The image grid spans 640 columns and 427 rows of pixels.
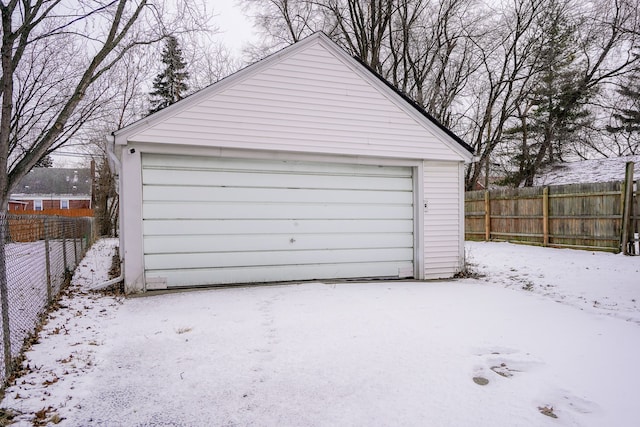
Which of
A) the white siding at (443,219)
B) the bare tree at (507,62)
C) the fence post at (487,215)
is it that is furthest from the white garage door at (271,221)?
the bare tree at (507,62)

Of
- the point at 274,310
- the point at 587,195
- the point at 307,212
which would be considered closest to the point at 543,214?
the point at 587,195

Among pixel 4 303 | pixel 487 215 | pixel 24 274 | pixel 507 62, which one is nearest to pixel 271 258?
pixel 24 274

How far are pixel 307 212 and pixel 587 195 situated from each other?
860cm

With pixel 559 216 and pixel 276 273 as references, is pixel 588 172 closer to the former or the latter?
pixel 559 216

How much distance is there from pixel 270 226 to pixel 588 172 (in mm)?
16165

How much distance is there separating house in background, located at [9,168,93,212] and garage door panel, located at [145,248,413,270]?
38.0 meters

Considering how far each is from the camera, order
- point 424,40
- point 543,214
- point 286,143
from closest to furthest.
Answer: point 286,143, point 543,214, point 424,40

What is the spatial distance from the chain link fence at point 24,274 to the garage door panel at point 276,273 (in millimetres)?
1539

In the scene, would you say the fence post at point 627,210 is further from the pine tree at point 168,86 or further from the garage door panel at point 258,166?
the pine tree at point 168,86

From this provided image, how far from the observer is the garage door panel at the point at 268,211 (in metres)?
6.77

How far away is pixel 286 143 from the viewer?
7.19m

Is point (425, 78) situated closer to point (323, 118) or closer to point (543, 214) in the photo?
point (543, 214)

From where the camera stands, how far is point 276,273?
738 centimetres

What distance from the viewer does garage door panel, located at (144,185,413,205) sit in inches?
268
